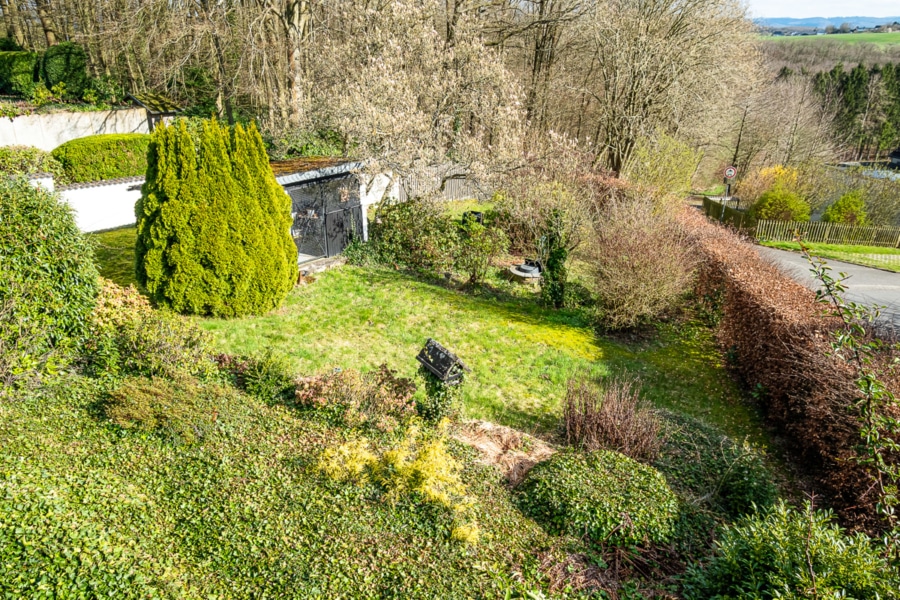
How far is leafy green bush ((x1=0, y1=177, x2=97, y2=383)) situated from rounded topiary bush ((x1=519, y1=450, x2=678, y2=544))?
19.4 ft

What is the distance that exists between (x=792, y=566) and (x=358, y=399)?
4.71m

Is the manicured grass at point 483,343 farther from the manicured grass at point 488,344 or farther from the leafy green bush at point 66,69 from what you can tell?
the leafy green bush at point 66,69

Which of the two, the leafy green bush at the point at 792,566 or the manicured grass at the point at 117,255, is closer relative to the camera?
the leafy green bush at the point at 792,566

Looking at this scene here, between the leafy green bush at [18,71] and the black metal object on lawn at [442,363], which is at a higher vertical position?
the leafy green bush at [18,71]

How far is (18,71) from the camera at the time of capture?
2003cm

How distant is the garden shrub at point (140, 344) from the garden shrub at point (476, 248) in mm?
7108

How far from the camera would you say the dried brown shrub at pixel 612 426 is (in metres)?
6.52

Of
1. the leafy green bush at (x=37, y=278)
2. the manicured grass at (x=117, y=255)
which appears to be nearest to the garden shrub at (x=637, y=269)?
the leafy green bush at (x=37, y=278)

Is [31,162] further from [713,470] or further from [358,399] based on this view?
[713,470]

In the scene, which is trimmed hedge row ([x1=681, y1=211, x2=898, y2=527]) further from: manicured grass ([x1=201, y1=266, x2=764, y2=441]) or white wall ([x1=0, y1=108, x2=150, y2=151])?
white wall ([x1=0, y1=108, x2=150, y2=151])

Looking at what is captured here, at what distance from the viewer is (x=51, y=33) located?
22172 mm

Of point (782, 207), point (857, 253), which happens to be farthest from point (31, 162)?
point (857, 253)

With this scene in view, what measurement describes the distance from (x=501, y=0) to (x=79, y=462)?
74.5 ft

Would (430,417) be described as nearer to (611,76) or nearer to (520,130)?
(520,130)
